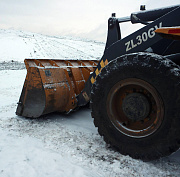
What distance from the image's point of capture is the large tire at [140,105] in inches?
75.3

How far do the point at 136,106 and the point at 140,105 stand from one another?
0.17 ft

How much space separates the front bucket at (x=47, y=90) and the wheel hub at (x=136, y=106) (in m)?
1.42

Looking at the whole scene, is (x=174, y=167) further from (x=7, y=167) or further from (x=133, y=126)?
(x=7, y=167)

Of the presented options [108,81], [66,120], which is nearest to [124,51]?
[108,81]

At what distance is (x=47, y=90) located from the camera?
3.31 meters

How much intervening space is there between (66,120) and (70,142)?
96 cm

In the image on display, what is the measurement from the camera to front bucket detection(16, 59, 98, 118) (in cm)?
334

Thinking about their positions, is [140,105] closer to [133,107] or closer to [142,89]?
[133,107]

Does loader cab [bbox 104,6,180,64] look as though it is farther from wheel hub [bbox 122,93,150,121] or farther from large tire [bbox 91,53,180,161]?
wheel hub [bbox 122,93,150,121]

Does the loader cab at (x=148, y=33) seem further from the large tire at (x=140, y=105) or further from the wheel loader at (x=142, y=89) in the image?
the large tire at (x=140, y=105)

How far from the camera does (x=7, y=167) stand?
2066 mm

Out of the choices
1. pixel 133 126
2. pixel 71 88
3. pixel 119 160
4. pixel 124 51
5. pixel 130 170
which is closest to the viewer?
pixel 130 170

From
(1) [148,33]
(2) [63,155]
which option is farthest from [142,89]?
(2) [63,155]

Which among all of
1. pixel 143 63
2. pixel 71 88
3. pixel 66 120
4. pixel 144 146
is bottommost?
pixel 66 120
